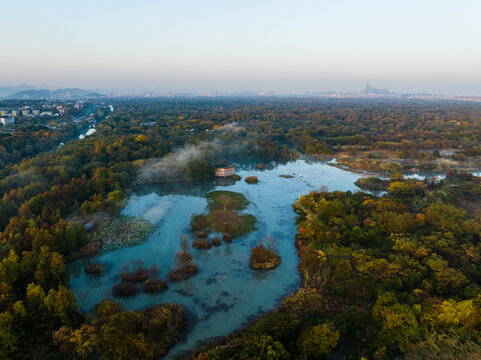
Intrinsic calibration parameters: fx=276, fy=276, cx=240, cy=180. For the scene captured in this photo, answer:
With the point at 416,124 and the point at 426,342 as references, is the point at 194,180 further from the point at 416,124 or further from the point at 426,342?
the point at 416,124

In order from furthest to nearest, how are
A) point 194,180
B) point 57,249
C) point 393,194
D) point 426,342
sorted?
point 194,180 → point 393,194 → point 57,249 → point 426,342

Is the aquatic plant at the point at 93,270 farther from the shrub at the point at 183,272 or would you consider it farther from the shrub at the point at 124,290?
the shrub at the point at 183,272

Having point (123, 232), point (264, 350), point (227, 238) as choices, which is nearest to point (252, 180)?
point (227, 238)

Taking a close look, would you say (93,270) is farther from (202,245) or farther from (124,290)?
(202,245)

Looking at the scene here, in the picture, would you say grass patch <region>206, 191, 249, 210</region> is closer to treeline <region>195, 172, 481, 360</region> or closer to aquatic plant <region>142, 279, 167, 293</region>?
treeline <region>195, 172, 481, 360</region>

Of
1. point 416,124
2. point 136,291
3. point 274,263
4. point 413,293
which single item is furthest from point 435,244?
point 416,124

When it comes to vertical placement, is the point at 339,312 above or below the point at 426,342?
below

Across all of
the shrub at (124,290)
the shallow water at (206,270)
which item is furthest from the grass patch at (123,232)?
the shrub at (124,290)
